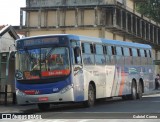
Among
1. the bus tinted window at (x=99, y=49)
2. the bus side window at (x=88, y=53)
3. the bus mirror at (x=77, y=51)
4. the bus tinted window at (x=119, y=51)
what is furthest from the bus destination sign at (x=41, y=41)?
the bus tinted window at (x=119, y=51)

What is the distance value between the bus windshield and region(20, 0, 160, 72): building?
135 ft

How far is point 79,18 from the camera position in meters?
64.3

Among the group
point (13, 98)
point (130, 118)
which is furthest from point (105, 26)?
point (130, 118)

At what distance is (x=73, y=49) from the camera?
20.6m

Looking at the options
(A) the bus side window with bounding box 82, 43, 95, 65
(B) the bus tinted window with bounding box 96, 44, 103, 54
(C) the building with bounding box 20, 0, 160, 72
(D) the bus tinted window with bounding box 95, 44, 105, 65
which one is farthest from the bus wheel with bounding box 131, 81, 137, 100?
(C) the building with bounding box 20, 0, 160, 72

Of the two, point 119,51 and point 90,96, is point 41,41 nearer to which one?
point 90,96

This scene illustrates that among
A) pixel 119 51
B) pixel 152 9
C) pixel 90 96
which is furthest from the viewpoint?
pixel 152 9

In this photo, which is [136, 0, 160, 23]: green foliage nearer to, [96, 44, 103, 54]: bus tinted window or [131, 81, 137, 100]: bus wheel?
[131, 81, 137, 100]: bus wheel

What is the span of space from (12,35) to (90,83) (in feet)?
29.8

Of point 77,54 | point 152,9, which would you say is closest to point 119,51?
point 77,54

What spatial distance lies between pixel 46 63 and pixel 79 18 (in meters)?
44.4

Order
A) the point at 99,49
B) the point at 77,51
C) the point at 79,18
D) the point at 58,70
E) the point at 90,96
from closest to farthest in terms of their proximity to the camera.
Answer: the point at 58,70 < the point at 77,51 < the point at 90,96 < the point at 99,49 < the point at 79,18

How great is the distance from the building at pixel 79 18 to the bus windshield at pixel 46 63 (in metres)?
41.1

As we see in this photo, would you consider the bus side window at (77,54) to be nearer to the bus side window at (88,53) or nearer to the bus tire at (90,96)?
the bus side window at (88,53)
